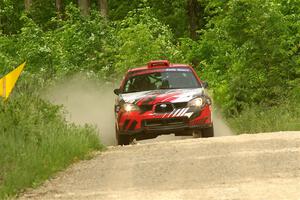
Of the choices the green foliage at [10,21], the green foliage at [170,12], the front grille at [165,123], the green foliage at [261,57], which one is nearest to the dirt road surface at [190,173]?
the front grille at [165,123]

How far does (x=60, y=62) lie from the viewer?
2956cm

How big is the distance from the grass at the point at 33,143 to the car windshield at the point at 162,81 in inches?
90.9

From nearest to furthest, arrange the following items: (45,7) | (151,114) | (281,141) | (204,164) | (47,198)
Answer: (47,198), (204,164), (281,141), (151,114), (45,7)

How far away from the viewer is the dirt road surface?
9414 mm

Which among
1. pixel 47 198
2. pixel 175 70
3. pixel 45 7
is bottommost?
pixel 47 198

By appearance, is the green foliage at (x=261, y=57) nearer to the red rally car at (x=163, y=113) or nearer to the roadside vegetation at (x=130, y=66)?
the roadside vegetation at (x=130, y=66)

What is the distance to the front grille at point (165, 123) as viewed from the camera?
56.4 feet

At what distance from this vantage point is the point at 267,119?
2052cm

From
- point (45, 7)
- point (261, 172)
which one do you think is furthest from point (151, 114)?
point (45, 7)

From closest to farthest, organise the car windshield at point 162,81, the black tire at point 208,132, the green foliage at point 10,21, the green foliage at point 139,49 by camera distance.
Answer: the black tire at point 208,132 → the car windshield at point 162,81 → the green foliage at point 139,49 → the green foliage at point 10,21

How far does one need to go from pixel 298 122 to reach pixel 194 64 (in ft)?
56.0

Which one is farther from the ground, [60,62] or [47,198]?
[60,62]

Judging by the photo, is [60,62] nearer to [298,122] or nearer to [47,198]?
[298,122]

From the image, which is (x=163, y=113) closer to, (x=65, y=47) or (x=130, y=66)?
(x=130, y=66)
